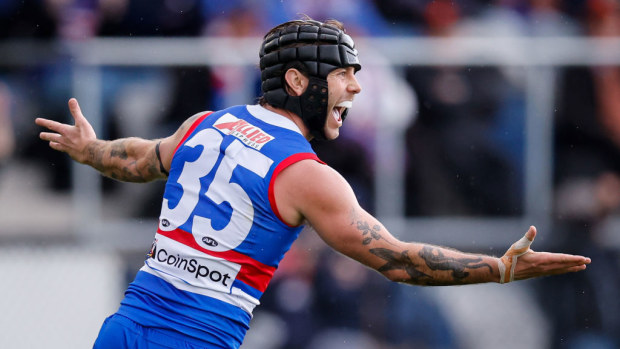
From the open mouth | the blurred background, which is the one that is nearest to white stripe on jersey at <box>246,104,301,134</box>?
the open mouth

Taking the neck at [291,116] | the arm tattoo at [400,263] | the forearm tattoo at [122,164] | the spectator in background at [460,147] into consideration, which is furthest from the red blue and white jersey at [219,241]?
the spectator in background at [460,147]

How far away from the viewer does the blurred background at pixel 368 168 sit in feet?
24.4

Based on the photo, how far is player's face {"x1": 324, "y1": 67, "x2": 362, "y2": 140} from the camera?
4.45 meters

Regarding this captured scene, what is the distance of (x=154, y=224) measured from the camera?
24.5 feet

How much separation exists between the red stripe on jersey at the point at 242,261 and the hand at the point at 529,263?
1.04 meters

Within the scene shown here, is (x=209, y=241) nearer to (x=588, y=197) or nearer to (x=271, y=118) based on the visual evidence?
(x=271, y=118)

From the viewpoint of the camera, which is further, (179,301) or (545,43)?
(545,43)

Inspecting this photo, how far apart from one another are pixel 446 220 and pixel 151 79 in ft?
8.87

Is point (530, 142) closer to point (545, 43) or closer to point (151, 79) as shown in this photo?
point (545, 43)

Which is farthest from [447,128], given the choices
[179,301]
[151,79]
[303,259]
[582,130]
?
[179,301]

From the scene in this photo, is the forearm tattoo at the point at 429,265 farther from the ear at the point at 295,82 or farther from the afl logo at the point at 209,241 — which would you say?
the ear at the point at 295,82

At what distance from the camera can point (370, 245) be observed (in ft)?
13.0

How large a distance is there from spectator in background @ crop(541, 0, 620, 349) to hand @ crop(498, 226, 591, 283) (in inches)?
148

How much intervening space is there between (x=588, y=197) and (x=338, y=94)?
3955 millimetres
